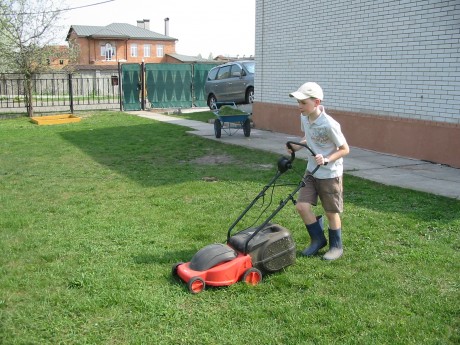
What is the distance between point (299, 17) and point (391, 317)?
10899 millimetres

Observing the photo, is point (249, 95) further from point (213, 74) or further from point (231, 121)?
point (231, 121)

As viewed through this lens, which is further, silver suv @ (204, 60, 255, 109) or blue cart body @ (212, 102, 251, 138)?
silver suv @ (204, 60, 255, 109)

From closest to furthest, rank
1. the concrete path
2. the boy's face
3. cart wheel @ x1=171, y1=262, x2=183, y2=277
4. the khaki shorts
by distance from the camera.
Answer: cart wheel @ x1=171, y1=262, x2=183, y2=277 → the boy's face → the khaki shorts → the concrete path

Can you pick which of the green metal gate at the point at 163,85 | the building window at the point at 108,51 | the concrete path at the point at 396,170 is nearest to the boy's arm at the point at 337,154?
the concrete path at the point at 396,170

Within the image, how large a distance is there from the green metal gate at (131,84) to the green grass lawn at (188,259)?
14279 millimetres

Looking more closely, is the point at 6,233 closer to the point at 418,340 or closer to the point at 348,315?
→ the point at 348,315

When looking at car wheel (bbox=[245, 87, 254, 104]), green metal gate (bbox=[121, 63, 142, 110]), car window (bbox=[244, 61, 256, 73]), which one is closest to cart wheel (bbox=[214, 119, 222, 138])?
car wheel (bbox=[245, 87, 254, 104])

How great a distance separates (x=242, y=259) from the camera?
4.12 meters

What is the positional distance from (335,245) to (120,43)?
66.6 meters

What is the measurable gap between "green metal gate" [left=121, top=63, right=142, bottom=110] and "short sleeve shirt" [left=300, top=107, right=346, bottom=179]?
62.0 feet

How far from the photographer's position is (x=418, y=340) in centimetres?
329

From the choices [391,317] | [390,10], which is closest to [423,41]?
[390,10]

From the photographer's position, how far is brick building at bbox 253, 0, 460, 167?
30.2ft

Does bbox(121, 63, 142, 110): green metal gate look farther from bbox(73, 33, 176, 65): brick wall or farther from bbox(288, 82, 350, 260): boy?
bbox(73, 33, 176, 65): brick wall
